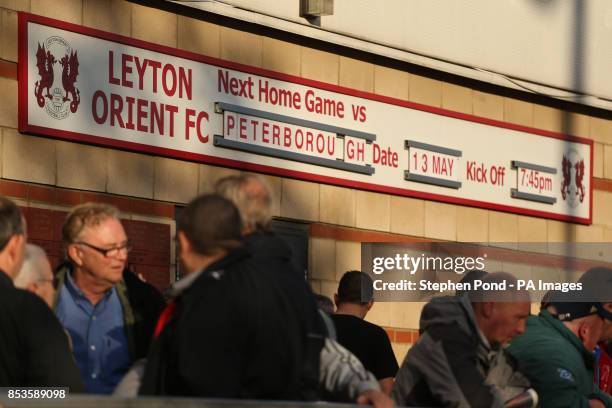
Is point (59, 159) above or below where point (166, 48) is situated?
below

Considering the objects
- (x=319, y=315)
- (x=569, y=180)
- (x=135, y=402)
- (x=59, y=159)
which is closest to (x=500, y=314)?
(x=319, y=315)

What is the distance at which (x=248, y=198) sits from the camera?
536 cm

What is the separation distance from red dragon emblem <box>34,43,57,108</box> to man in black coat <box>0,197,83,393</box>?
4.81 m

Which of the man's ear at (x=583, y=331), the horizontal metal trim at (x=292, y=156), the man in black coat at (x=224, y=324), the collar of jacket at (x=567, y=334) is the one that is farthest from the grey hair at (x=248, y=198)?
the horizontal metal trim at (x=292, y=156)

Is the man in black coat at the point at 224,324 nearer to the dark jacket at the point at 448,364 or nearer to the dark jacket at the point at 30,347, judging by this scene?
the dark jacket at the point at 30,347

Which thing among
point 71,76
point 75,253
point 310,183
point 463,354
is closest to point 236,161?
point 310,183

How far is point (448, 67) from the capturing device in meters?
13.4

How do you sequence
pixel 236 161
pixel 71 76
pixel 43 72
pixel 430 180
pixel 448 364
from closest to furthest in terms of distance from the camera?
pixel 448 364, pixel 43 72, pixel 71 76, pixel 236 161, pixel 430 180

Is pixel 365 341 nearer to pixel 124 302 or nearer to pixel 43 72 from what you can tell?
pixel 43 72

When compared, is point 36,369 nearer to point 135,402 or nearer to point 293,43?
point 135,402

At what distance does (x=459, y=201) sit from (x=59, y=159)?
4.75 metres

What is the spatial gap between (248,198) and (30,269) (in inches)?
34.1

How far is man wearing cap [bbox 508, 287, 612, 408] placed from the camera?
23.2ft

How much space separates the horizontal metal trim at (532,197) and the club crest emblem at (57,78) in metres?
5.47
